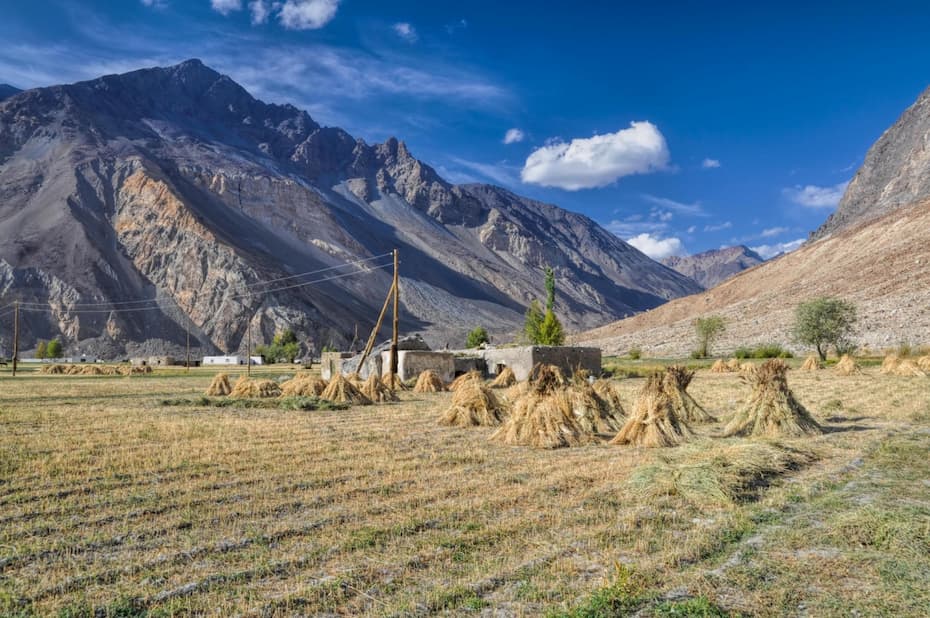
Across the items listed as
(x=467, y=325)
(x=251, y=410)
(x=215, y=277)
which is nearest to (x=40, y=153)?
(x=215, y=277)

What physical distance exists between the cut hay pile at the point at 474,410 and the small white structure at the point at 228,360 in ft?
264

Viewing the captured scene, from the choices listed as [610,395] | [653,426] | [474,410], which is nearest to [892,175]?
[610,395]

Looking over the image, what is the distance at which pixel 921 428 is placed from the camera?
39.9 feet

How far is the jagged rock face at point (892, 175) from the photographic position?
108562 mm

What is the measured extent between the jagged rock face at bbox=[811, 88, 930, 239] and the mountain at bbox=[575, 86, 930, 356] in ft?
0.74

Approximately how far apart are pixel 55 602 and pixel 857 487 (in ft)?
26.0

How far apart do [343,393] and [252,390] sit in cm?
416

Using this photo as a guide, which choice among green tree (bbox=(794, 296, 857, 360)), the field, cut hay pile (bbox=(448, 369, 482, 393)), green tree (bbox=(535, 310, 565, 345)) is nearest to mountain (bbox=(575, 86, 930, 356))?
green tree (bbox=(794, 296, 857, 360))

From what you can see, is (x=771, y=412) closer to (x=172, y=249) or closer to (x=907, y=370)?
(x=907, y=370)

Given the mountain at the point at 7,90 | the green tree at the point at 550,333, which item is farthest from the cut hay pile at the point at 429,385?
the mountain at the point at 7,90

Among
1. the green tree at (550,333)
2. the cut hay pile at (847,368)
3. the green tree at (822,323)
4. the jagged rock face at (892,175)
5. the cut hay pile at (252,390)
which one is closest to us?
the cut hay pile at (252,390)

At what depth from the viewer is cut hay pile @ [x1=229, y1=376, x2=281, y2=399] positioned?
21.1 m

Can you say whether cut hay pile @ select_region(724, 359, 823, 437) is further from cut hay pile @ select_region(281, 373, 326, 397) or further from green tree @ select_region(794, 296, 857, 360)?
green tree @ select_region(794, 296, 857, 360)

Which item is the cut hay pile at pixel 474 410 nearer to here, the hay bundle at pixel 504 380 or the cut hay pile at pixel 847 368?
the hay bundle at pixel 504 380
